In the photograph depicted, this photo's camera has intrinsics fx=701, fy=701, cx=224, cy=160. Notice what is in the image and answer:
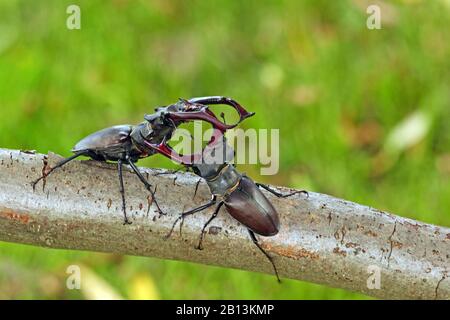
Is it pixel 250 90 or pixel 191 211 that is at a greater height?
pixel 250 90

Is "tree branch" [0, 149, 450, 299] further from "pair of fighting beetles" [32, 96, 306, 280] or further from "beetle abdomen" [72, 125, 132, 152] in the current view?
"beetle abdomen" [72, 125, 132, 152]

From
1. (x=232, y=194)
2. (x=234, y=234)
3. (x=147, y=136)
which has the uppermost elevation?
(x=147, y=136)

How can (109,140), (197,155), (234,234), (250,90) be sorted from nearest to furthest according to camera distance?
(234,234), (197,155), (109,140), (250,90)

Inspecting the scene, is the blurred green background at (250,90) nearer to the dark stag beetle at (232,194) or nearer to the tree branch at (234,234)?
the dark stag beetle at (232,194)

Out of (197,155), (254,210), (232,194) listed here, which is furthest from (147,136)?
(254,210)

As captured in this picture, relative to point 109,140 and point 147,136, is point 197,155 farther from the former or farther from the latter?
point 109,140

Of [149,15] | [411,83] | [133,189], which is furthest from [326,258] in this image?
[149,15]

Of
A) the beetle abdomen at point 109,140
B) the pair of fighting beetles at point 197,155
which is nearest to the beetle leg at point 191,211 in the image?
the pair of fighting beetles at point 197,155
